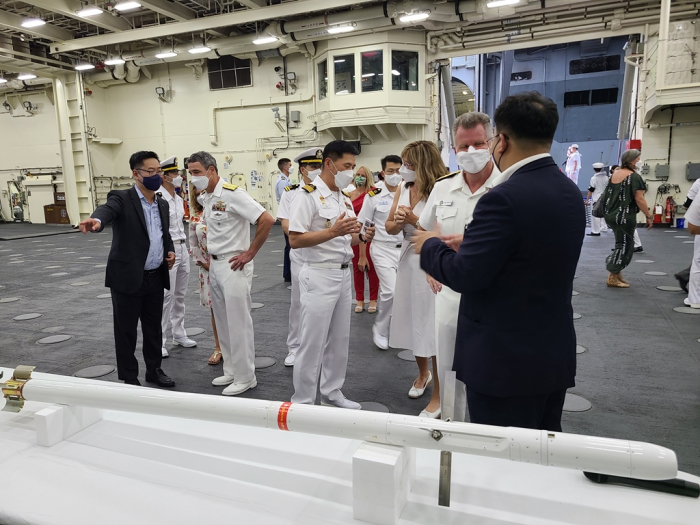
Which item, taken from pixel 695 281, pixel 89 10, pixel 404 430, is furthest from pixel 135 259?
pixel 89 10

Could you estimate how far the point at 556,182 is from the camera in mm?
1492

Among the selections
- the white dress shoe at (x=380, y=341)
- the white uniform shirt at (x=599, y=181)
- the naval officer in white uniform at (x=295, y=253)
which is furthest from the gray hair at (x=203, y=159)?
the white uniform shirt at (x=599, y=181)

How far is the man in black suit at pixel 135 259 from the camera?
319 cm

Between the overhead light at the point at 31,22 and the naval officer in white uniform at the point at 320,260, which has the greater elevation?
the overhead light at the point at 31,22

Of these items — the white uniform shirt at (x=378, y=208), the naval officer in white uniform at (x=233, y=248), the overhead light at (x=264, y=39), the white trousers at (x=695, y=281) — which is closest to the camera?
the naval officer in white uniform at (x=233, y=248)

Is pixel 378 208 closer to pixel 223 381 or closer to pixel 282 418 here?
pixel 223 381

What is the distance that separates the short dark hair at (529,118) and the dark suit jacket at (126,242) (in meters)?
2.63

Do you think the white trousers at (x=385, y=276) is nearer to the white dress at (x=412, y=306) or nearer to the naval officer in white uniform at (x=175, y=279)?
the white dress at (x=412, y=306)

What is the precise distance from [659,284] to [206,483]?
6547 millimetres

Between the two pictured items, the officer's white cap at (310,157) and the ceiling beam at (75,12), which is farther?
the ceiling beam at (75,12)

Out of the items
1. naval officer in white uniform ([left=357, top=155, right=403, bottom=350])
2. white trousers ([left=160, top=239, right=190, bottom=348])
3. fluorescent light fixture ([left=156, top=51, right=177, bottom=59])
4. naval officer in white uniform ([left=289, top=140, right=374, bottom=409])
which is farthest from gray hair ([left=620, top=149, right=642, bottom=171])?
fluorescent light fixture ([left=156, top=51, right=177, bottom=59])

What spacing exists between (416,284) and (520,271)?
5.08 feet

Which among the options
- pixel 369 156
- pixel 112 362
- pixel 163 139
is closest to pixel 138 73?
pixel 163 139

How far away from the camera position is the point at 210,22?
13.5 meters
